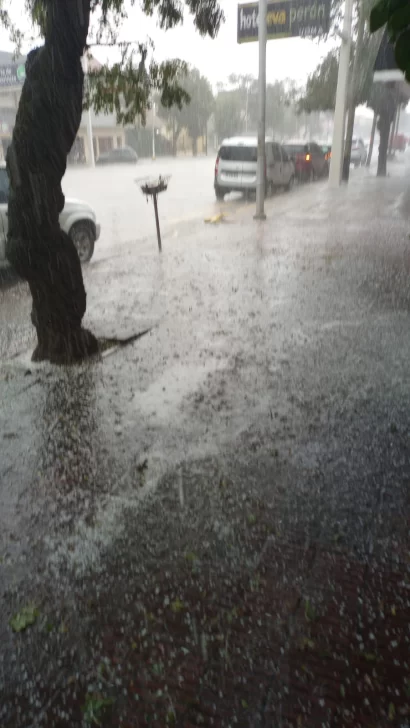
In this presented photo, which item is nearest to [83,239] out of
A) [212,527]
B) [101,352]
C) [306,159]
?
[101,352]

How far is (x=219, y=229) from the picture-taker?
516 inches

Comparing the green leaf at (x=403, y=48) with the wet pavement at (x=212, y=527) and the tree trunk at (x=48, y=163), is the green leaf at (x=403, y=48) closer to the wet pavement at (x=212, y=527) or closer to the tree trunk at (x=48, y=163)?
the wet pavement at (x=212, y=527)

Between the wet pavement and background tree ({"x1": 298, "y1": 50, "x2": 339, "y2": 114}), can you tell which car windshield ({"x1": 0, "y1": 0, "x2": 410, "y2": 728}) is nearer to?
the wet pavement

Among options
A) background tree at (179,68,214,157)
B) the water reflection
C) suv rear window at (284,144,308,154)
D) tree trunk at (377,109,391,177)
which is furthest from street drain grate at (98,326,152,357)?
background tree at (179,68,214,157)

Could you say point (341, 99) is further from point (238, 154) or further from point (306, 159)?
point (238, 154)

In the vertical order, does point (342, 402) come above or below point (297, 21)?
below

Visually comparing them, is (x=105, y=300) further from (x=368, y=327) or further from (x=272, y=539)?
(x=272, y=539)

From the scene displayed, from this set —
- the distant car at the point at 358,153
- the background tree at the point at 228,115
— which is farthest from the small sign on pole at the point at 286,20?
the background tree at the point at 228,115

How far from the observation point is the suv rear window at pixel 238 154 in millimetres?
18906

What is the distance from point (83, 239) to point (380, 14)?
310 inches

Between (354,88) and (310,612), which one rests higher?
(354,88)

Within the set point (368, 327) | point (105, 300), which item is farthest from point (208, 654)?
point (105, 300)

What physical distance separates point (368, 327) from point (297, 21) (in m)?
10.8

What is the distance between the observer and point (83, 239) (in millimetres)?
9719
